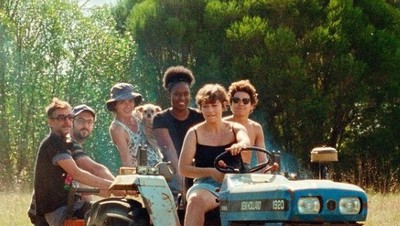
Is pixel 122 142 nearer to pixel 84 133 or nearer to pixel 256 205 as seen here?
pixel 84 133

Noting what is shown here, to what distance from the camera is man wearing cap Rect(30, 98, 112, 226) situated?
10688 millimetres

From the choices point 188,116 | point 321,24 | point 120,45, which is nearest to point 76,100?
point 120,45

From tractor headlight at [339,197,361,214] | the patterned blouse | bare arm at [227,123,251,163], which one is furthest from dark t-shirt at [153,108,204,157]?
tractor headlight at [339,197,361,214]

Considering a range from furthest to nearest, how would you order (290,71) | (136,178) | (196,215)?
(290,71) → (136,178) → (196,215)

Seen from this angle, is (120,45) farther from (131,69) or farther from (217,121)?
(217,121)

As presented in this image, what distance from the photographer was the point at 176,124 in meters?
11.3

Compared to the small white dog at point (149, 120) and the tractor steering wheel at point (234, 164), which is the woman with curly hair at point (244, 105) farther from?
the small white dog at point (149, 120)

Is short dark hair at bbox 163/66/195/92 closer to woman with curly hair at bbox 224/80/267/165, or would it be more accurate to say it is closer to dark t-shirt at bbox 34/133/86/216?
woman with curly hair at bbox 224/80/267/165

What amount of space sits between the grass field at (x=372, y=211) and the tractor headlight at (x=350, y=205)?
7575 millimetres

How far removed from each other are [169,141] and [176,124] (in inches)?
10.0

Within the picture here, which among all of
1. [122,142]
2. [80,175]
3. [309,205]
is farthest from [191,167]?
[122,142]

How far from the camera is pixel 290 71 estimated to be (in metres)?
29.2

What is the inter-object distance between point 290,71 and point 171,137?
1810 cm

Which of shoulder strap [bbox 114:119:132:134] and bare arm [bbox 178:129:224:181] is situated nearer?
bare arm [bbox 178:129:224:181]
